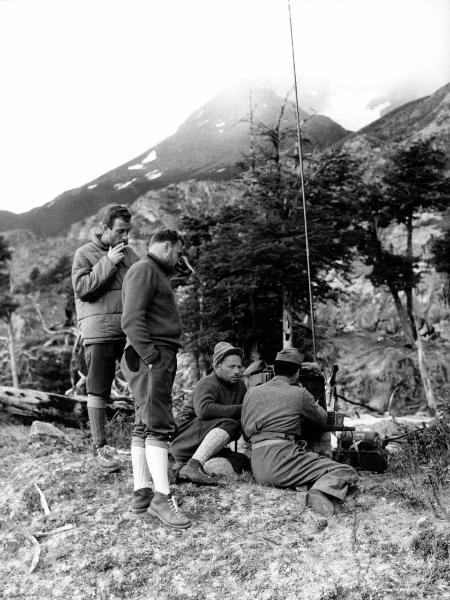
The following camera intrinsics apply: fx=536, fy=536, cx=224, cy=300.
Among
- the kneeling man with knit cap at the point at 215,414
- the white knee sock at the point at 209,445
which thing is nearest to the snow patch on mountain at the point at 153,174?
the kneeling man with knit cap at the point at 215,414

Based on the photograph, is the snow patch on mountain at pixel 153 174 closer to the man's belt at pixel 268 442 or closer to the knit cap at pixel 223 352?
the knit cap at pixel 223 352

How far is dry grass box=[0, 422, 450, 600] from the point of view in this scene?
10.8 feet

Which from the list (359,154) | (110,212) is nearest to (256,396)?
(110,212)

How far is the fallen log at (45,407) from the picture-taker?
8.59 meters

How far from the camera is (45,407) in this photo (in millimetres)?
8641

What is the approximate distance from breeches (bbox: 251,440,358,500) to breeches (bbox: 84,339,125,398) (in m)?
1.54

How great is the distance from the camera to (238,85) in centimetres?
7988

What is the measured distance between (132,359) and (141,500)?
44.0 inches

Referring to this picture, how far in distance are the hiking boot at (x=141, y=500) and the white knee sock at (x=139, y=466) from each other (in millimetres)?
37

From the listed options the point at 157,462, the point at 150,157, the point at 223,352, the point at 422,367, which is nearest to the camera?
the point at 157,462

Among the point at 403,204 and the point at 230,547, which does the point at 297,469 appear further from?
the point at 403,204

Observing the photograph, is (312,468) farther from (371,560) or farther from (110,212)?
(110,212)

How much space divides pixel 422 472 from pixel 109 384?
3.10 metres

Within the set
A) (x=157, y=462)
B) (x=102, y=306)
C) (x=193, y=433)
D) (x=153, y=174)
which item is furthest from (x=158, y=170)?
(x=157, y=462)
